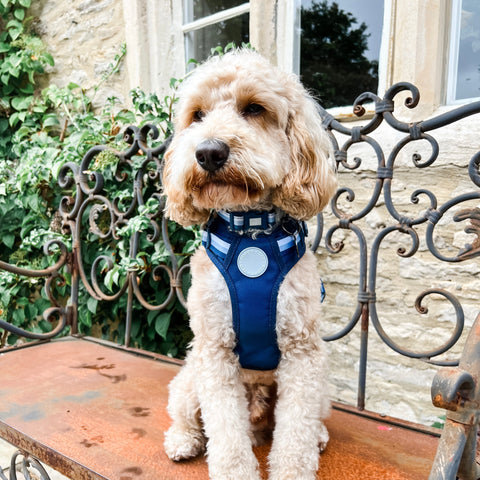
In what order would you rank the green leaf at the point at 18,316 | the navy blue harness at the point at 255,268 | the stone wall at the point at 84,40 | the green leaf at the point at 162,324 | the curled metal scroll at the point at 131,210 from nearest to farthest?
1. the navy blue harness at the point at 255,268
2. the curled metal scroll at the point at 131,210
3. the green leaf at the point at 162,324
4. the green leaf at the point at 18,316
5. the stone wall at the point at 84,40

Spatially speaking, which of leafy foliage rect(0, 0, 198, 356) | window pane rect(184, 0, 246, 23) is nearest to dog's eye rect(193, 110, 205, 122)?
leafy foliage rect(0, 0, 198, 356)

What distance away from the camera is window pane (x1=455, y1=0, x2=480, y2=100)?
7.54 feet

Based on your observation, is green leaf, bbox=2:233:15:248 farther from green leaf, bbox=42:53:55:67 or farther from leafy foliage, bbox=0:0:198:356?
green leaf, bbox=42:53:55:67

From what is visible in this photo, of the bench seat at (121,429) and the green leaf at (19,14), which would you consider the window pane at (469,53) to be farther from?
the green leaf at (19,14)

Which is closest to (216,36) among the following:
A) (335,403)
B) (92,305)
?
(92,305)

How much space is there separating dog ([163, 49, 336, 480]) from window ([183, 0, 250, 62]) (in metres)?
2.17

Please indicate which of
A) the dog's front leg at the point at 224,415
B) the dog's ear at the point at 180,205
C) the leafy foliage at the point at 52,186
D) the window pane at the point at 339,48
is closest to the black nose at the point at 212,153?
the dog's ear at the point at 180,205

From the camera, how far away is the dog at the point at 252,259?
116 centimetres

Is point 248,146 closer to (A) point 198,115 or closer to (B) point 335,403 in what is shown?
(A) point 198,115

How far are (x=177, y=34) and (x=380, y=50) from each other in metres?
1.81

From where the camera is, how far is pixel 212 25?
3418 mm

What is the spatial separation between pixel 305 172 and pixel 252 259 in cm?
31

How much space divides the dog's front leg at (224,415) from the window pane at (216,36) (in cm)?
275

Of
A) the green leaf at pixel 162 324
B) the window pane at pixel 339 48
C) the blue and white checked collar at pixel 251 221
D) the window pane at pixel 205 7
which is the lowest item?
Result: the green leaf at pixel 162 324
